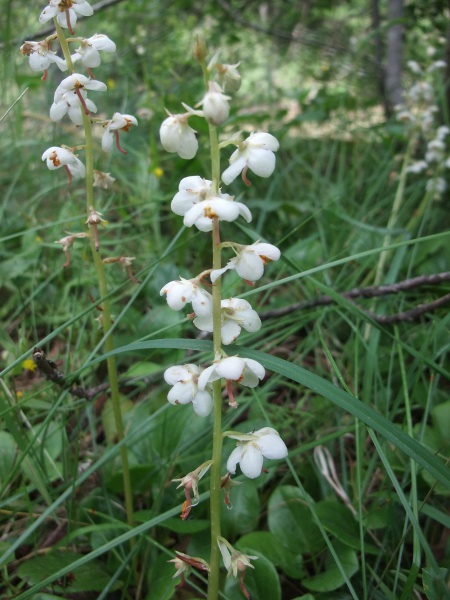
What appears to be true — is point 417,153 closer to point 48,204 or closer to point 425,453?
point 48,204

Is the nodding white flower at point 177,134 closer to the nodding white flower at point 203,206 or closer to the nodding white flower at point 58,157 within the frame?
the nodding white flower at point 203,206

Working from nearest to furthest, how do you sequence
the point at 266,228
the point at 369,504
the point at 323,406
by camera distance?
1. the point at 369,504
2. the point at 323,406
3. the point at 266,228

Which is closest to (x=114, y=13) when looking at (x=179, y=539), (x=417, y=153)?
(x=417, y=153)

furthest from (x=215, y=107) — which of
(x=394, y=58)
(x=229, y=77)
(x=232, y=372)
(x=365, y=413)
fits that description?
(x=394, y=58)

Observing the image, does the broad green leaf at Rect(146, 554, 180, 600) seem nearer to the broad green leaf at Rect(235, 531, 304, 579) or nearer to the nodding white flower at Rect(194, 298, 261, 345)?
the broad green leaf at Rect(235, 531, 304, 579)

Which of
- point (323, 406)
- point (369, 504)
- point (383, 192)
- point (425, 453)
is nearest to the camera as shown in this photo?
point (425, 453)

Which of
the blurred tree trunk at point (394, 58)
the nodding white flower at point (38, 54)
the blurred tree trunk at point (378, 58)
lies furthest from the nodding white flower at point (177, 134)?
the blurred tree trunk at point (378, 58)
